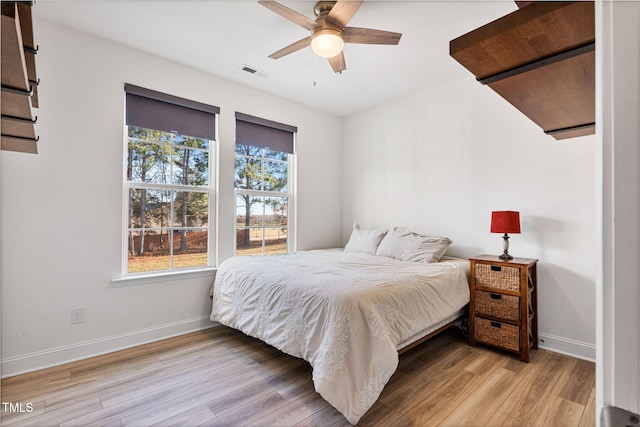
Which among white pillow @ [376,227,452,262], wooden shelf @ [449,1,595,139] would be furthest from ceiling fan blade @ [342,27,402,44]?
white pillow @ [376,227,452,262]

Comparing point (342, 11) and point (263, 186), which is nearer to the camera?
point (342, 11)

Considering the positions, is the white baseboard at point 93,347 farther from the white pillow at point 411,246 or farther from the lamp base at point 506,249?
the lamp base at point 506,249

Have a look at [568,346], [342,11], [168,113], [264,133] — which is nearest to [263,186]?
[264,133]

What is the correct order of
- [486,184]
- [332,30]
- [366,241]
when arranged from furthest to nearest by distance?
[366,241], [486,184], [332,30]

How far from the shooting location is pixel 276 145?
3.87m

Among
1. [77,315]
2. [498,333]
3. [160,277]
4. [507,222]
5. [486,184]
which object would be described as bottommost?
A: [498,333]

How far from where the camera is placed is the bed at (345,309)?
173cm

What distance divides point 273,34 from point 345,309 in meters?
2.27

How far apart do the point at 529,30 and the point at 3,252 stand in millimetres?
3257

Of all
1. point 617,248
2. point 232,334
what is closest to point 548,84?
point 617,248

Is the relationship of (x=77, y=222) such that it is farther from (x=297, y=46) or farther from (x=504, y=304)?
(x=504, y=304)

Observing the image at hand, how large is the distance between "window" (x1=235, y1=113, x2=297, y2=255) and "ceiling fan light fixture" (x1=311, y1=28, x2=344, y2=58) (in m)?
1.66

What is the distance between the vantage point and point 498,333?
258 centimetres

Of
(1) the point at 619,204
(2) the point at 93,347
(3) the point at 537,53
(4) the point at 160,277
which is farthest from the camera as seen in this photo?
(4) the point at 160,277
